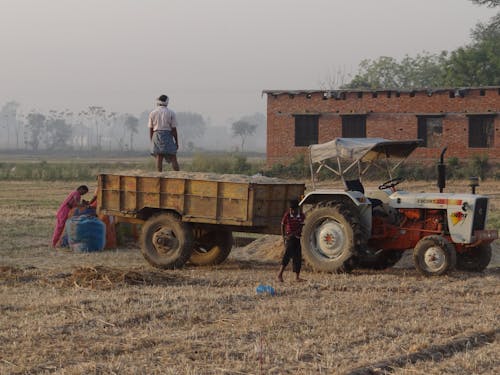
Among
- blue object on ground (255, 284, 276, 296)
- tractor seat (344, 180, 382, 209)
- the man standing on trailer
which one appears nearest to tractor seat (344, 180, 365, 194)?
tractor seat (344, 180, 382, 209)

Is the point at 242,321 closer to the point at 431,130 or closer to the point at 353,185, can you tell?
the point at 353,185

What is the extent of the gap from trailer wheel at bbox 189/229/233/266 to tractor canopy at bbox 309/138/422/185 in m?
1.94

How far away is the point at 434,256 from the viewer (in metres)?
12.2

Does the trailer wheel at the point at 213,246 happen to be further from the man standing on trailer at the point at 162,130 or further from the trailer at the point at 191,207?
the man standing on trailer at the point at 162,130

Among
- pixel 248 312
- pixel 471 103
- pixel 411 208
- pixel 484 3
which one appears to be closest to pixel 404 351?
pixel 248 312

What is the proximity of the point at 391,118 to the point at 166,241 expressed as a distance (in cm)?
2638

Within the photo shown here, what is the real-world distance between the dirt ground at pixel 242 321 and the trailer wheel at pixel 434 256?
0.23 metres

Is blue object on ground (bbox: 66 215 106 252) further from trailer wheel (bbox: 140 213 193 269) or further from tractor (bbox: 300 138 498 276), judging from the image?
tractor (bbox: 300 138 498 276)

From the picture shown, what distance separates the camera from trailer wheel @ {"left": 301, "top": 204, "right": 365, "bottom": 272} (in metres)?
12.4

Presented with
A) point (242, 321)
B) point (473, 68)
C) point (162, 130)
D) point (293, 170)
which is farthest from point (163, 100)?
point (473, 68)

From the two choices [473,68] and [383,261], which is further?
[473,68]

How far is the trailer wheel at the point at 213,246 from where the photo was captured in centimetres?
1420

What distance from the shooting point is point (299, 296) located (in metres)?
10.6

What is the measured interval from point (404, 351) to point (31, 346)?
3229 mm
